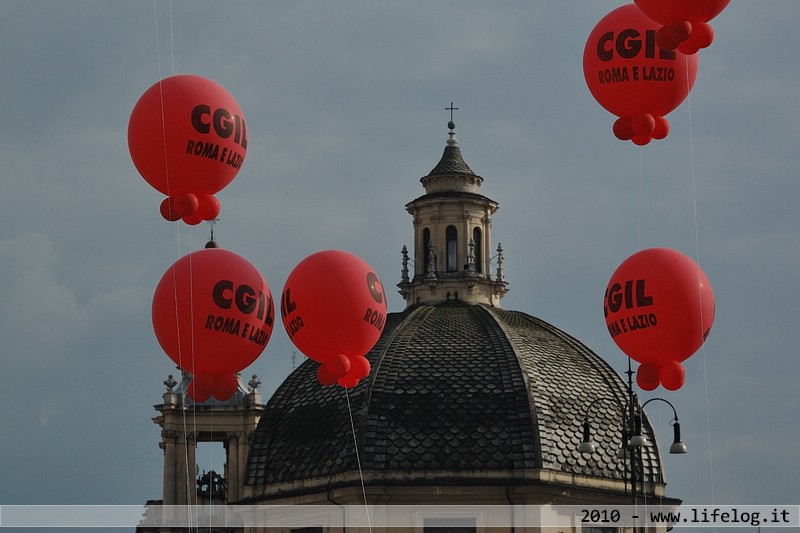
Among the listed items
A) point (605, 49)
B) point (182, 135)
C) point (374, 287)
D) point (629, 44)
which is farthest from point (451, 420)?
point (182, 135)

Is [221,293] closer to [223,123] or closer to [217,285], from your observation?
[217,285]

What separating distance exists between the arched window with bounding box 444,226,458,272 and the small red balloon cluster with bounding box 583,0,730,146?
3122 centimetres

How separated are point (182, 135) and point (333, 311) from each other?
3246mm

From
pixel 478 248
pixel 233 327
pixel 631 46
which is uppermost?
pixel 478 248

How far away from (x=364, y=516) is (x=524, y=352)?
590 centimetres

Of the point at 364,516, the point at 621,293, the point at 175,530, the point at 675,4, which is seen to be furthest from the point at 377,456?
the point at 675,4

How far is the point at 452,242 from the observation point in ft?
196

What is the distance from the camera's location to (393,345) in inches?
2132

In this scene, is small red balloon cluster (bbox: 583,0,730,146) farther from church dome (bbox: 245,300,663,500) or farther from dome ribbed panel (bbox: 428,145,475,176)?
dome ribbed panel (bbox: 428,145,475,176)

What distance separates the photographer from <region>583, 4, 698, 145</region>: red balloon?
2802 cm

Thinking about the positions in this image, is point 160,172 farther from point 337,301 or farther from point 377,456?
point 377,456

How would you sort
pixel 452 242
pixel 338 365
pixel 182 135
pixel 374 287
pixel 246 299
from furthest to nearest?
1. pixel 452 242
2. pixel 374 287
3. pixel 338 365
4. pixel 246 299
5. pixel 182 135

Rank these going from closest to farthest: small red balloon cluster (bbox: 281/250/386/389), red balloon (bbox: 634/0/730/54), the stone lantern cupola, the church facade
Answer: red balloon (bbox: 634/0/730/54)
small red balloon cluster (bbox: 281/250/386/389)
the church facade
the stone lantern cupola

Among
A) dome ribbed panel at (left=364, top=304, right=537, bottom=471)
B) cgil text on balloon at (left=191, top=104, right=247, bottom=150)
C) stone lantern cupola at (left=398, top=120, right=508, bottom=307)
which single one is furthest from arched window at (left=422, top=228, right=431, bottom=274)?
cgil text on balloon at (left=191, top=104, right=247, bottom=150)
